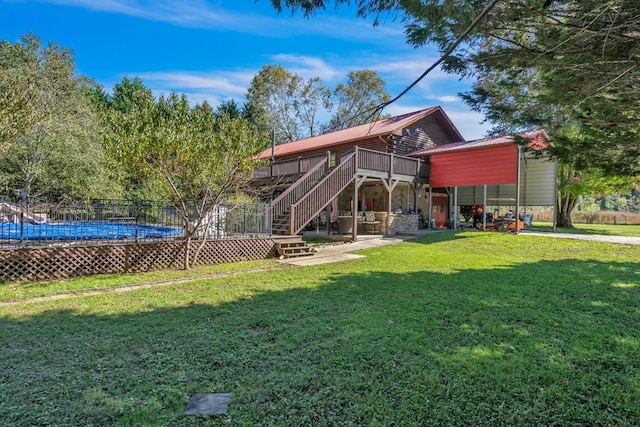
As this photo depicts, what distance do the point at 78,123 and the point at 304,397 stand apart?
17444 millimetres

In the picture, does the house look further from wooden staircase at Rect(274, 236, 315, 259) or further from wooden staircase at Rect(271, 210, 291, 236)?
wooden staircase at Rect(274, 236, 315, 259)

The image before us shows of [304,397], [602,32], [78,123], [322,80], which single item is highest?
[322,80]

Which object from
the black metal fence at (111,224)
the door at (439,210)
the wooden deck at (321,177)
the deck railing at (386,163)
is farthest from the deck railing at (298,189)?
the door at (439,210)

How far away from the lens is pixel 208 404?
266cm

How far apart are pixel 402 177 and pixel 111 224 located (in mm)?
11890

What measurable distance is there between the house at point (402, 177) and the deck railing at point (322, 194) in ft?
0.11

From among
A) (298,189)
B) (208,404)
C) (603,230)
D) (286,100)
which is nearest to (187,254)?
(298,189)

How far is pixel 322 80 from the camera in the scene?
36.3 metres

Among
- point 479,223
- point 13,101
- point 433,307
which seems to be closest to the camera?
point 433,307

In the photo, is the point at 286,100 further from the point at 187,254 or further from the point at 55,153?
the point at 187,254

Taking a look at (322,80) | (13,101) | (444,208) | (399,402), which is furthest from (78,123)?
(322,80)

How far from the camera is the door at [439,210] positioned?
64.8 feet

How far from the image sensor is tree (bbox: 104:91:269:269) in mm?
7141

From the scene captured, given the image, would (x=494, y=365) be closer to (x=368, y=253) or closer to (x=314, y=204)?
(x=368, y=253)
